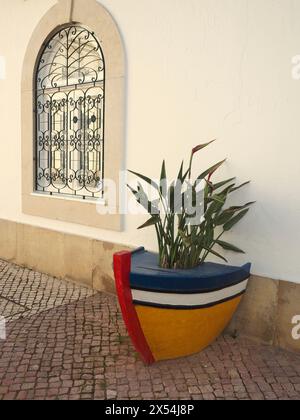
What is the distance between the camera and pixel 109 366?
115 inches

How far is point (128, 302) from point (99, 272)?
1.85 meters

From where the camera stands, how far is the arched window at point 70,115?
4.60 metres

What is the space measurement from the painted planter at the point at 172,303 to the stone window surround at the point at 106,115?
61.4 inches

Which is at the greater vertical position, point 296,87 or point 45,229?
point 296,87

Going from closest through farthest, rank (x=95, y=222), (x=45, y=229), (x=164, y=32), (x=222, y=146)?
(x=222, y=146), (x=164, y=32), (x=95, y=222), (x=45, y=229)

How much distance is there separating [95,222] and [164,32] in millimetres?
2234

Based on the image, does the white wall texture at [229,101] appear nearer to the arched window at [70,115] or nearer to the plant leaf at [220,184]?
the plant leaf at [220,184]

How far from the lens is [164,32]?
3.77m

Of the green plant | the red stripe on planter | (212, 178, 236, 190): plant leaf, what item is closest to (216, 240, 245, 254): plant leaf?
the green plant

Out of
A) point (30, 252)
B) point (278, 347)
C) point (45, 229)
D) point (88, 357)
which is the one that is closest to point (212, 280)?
point (278, 347)

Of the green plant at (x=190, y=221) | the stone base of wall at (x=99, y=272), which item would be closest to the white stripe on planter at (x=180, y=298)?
the green plant at (x=190, y=221)

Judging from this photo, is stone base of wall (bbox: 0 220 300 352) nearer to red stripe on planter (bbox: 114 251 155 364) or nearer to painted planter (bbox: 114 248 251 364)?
painted planter (bbox: 114 248 251 364)

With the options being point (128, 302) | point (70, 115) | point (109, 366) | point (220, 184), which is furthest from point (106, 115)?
point (109, 366)

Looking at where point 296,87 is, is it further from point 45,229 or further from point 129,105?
point 45,229
